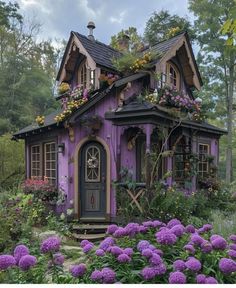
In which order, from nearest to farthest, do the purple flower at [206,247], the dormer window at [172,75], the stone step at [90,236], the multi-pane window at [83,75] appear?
the purple flower at [206,247] < the stone step at [90,236] < the dormer window at [172,75] < the multi-pane window at [83,75]

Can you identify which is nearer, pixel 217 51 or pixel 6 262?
pixel 6 262

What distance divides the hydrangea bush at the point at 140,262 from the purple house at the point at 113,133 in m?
5.08

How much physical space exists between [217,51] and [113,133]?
13.8 metres

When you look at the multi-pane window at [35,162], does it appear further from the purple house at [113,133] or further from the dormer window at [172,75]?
the dormer window at [172,75]

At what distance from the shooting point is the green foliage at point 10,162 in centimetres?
1454

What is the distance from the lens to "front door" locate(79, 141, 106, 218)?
356 inches

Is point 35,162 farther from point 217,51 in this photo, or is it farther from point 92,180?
point 217,51

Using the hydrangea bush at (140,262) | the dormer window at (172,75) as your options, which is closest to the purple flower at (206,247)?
the hydrangea bush at (140,262)

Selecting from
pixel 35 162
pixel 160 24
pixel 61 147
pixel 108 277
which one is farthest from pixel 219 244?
pixel 160 24

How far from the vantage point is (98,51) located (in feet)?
35.3

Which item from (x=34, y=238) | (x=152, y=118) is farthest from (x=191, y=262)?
(x=152, y=118)

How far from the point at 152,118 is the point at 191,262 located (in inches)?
234

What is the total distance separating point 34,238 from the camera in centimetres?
661

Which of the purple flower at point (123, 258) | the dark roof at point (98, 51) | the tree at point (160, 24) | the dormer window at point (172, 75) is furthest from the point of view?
the tree at point (160, 24)
